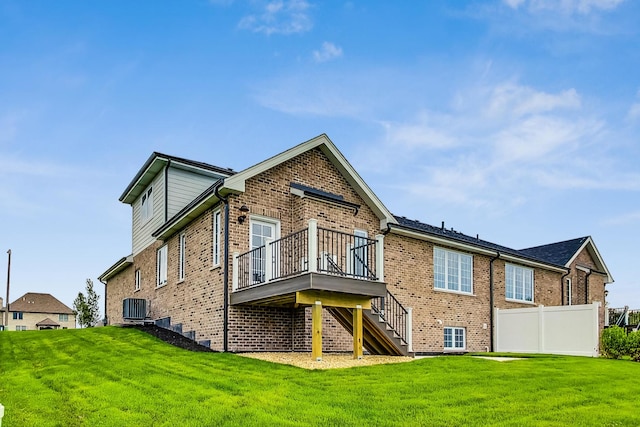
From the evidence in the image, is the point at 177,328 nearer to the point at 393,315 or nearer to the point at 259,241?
the point at 259,241

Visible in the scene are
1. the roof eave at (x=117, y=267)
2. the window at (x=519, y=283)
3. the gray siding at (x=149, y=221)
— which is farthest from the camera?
the window at (x=519, y=283)

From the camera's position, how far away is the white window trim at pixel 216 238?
49.7 ft

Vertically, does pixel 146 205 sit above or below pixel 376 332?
above

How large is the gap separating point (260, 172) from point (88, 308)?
3612 centimetres

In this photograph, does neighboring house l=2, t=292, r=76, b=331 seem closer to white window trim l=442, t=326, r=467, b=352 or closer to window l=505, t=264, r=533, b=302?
white window trim l=442, t=326, r=467, b=352

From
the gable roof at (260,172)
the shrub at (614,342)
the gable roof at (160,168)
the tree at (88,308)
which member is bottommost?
the tree at (88,308)

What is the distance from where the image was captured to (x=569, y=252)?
28.5 m

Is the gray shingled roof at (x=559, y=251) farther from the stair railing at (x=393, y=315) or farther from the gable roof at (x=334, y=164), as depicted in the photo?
the gable roof at (x=334, y=164)

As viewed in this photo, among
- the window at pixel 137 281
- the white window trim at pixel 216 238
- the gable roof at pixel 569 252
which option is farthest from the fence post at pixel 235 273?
the gable roof at pixel 569 252

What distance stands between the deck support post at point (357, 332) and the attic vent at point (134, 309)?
10.2m

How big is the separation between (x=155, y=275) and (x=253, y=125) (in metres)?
6.70

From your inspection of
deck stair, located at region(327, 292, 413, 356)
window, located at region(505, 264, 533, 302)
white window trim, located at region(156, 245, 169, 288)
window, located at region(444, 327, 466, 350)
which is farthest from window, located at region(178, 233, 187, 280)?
window, located at region(505, 264, 533, 302)

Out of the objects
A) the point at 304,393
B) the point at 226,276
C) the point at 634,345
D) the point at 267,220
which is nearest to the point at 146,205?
the point at 267,220

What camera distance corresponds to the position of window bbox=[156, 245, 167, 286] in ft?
64.2
